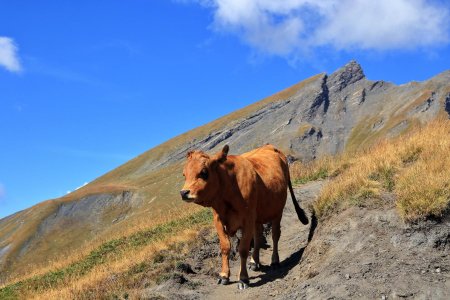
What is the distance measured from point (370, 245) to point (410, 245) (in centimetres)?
68

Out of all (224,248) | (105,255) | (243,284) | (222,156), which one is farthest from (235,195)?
(105,255)

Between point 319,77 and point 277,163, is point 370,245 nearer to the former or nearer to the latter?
point 277,163

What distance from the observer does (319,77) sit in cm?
19838

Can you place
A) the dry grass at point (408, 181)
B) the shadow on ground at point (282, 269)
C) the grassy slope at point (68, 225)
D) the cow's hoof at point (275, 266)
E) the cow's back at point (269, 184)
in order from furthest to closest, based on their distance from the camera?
the grassy slope at point (68, 225), the cow's hoof at point (275, 266), the cow's back at point (269, 184), the shadow on ground at point (282, 269), the dry grass at point (408, 181)

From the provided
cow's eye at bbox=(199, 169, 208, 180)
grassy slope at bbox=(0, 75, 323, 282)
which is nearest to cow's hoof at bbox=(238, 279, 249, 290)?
cow's eye at bbox=(199, 169, 208, 180)

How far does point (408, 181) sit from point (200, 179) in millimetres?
3976

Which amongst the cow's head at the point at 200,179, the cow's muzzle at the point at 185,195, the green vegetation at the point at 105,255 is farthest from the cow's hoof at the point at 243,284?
the green vegetation at the point at 105,255

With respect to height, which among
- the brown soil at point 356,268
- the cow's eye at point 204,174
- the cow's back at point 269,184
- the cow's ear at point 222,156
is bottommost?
the brown soil at point 356,268

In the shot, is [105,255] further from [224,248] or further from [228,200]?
[228,200]

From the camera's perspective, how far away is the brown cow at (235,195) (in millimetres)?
9812

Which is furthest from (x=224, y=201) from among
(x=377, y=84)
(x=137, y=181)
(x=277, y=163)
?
(x=377, y=84)

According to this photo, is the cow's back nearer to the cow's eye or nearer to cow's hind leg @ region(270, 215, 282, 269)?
cow's hind leg @ region(270, 215, 282, 269)

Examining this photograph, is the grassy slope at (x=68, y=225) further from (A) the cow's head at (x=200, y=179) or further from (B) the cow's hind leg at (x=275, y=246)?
(A) the cow's head at (x=200, y=179)

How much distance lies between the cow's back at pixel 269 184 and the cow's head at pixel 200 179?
4.82ft
